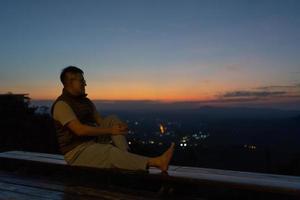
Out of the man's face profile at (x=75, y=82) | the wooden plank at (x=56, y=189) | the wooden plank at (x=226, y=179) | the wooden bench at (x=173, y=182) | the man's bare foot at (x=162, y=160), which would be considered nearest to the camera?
the wooden plank at (x=226, y=179)

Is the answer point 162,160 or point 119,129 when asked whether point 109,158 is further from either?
point 162,160

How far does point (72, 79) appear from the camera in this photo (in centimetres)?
411

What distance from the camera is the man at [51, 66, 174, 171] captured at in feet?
12.7

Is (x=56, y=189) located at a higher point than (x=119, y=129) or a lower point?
lower

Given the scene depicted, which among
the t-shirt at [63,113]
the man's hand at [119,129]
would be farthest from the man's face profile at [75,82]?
the man's hand at [119,129]

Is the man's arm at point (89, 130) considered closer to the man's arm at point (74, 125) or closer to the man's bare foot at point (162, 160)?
the man's arm at point (74, 125)

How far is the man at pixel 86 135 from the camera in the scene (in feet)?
12.7

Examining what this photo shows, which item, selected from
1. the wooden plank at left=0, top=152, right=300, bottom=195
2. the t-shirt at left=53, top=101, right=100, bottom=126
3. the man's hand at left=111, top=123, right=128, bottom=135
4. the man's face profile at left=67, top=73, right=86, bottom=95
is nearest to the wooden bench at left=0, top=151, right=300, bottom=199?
the wooden plank at left=0, top=152, right=300, bottom=195

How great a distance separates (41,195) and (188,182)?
1.27 meters

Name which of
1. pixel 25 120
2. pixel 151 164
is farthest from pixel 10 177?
pixel 25 120

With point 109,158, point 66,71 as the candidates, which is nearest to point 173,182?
point 109,158

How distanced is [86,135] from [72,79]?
0.56 meters

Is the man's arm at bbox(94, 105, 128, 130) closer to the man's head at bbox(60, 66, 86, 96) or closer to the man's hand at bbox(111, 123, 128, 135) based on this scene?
the man's hand at bbox(111, 123, 128, 135)

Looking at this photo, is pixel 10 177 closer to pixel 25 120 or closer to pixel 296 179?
pixel 296 179
